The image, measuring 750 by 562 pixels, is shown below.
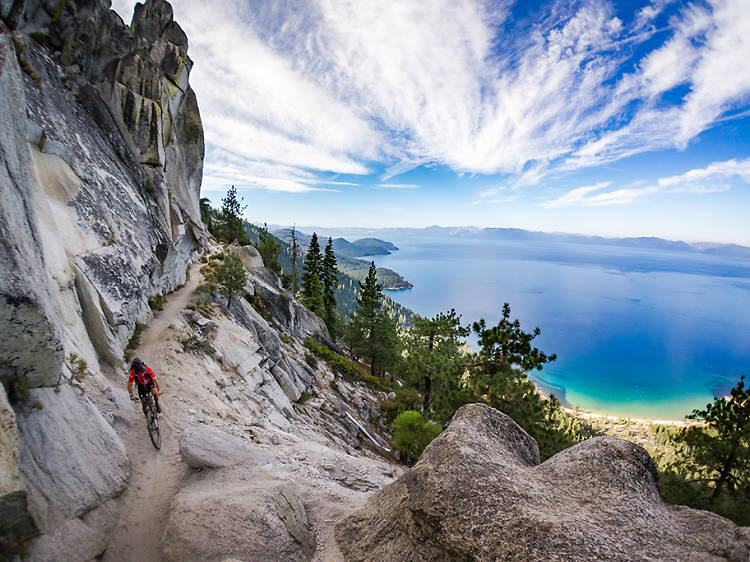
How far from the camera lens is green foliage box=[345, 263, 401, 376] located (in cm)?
4278

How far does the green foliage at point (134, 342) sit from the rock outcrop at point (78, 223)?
22.2 inches

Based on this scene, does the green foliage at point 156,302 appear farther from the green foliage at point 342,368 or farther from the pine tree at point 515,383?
the pine tree at point 515,383

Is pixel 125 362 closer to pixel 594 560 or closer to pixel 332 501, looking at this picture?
pixel 332 501

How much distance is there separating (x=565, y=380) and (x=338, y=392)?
14926 cm

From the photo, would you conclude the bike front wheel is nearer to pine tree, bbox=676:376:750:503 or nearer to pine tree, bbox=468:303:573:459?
pine tree, bbox=468:303:573:459

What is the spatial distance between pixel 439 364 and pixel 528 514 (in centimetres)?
1630

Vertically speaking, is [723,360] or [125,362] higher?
[125,362]

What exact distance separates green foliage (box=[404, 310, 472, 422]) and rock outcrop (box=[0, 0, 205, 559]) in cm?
1357

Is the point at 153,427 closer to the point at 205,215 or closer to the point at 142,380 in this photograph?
the point at 142,380

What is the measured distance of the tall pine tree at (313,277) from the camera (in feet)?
156

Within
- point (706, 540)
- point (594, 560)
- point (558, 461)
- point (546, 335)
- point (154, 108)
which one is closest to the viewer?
point (594, 560)

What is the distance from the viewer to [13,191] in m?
6.81

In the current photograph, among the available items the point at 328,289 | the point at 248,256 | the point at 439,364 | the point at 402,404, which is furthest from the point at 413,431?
the point at 328,289

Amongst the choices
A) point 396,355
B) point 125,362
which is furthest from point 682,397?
point 125,362
